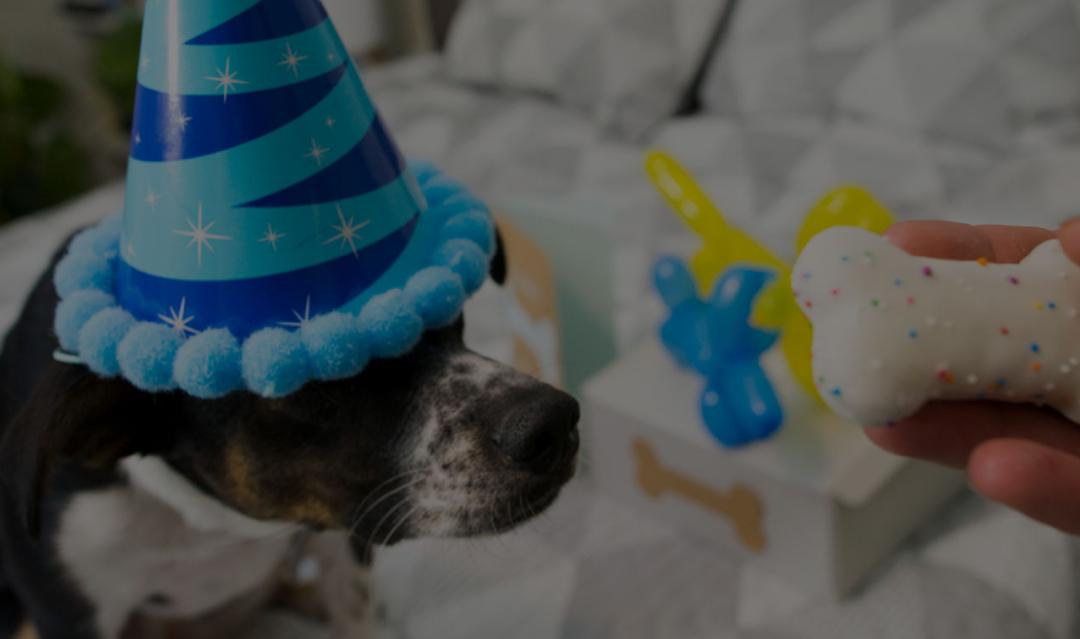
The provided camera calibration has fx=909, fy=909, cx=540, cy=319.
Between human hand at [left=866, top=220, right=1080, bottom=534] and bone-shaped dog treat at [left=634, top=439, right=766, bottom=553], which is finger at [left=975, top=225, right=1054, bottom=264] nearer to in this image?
human hand at [left=866, top=220, right=1080, bottom=534]

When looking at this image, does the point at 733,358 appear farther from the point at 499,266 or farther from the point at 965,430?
the point at 965,430

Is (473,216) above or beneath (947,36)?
above

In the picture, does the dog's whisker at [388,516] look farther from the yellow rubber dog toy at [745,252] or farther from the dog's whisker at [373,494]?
the yellow rubber dog toy at [745,252]

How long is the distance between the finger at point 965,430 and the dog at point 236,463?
0.25m

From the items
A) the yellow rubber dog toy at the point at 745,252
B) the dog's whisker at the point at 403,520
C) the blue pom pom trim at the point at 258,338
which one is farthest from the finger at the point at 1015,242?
the dog's whisker at the point at 403,520

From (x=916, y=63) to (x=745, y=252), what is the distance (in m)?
0.65

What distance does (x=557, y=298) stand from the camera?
1.35 m

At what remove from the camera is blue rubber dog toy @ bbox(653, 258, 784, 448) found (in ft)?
3.50

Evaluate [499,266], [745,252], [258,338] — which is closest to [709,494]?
[745,252]

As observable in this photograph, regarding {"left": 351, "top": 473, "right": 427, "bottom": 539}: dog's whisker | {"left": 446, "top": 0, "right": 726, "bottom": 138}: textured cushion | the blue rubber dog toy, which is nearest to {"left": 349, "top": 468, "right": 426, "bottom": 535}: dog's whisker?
{"left": 351, "top": 473, "right": 427, "bottom": 539}: dog's whisker

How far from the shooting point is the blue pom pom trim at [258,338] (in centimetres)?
63

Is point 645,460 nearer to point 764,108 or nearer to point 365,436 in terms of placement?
point 365,436

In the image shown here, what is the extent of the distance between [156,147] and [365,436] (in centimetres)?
28

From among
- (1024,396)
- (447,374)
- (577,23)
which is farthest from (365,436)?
(577,23)
